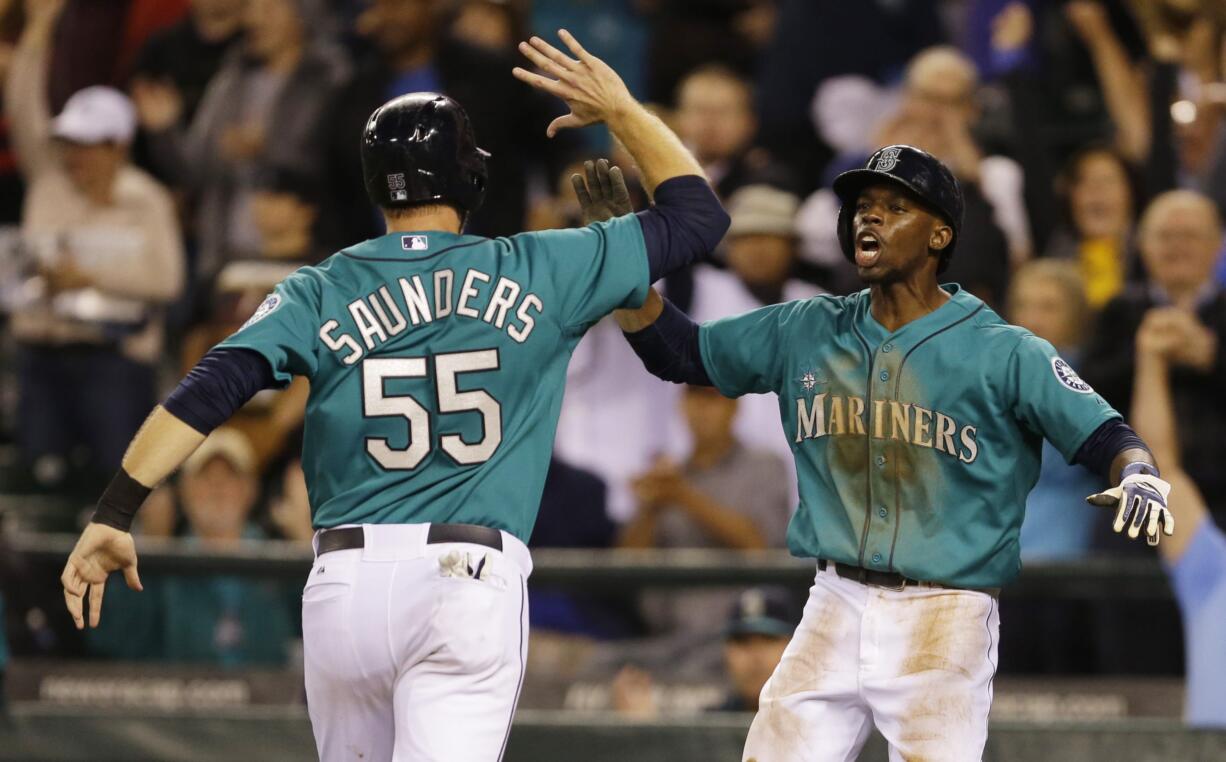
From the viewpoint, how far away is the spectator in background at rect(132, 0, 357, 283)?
9586 mm

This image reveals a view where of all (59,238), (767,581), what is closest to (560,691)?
(767,581)

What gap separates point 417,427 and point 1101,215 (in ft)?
15.6

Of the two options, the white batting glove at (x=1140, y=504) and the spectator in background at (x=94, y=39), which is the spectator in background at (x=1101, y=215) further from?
the spectator in background at (x=94, y=39)

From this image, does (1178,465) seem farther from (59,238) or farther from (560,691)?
(59,238)

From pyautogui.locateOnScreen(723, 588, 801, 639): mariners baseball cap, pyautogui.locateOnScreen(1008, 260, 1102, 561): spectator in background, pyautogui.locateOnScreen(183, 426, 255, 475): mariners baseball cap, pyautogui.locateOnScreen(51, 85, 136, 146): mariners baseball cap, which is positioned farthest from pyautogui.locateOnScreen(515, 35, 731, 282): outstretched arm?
pyautogui.locateOnScreen(51, 85, 136, 146): mariners baseball cap

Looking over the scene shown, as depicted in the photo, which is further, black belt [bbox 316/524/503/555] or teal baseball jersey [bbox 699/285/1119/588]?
teal baseball jersey [bbox 699/285/1119/588]

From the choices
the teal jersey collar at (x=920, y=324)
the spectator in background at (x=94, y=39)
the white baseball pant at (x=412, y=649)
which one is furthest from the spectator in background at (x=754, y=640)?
the spectator in background at (x=94, y=39)

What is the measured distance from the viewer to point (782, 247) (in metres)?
8.59

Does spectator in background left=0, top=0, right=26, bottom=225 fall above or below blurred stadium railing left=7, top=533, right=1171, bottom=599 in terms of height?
above

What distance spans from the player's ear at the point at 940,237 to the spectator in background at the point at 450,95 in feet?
14.5

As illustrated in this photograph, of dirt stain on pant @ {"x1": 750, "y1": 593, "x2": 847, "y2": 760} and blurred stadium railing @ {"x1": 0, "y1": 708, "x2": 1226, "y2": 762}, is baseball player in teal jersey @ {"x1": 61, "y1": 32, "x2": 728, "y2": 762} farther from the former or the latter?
blurred stadium railing @ {"x1": 0, "y1": 708, "x2": 1226, "y2": 762}

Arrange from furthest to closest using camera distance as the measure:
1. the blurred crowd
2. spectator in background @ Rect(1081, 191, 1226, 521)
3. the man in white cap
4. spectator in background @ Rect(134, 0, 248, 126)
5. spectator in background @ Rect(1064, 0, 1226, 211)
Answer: spectator in background @ Rect(134, 0, 248, 126)
the man in white cap
spectator in background @ Rect(1064, 0, 1226, 211)
the blurred crowd
spectator in background @ Rect(1081, 191, 1226, 521)

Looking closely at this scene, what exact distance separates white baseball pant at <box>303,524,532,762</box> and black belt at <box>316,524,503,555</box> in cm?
2

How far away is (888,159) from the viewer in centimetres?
468
